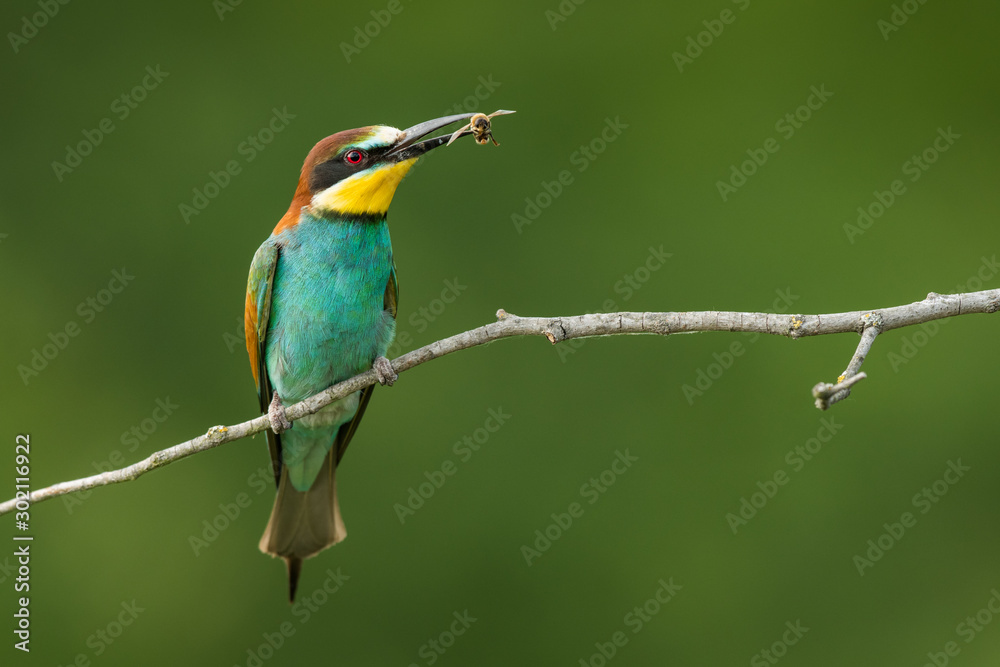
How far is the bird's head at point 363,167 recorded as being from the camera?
2.34 meters

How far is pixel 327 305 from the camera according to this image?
244cm

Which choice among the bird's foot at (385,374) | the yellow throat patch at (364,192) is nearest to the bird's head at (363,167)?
the yellow throat patch at (364,192)

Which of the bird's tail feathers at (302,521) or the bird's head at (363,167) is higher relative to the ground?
→ the bird's head at (363,167)

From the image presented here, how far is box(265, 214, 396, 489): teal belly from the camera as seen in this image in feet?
7.99

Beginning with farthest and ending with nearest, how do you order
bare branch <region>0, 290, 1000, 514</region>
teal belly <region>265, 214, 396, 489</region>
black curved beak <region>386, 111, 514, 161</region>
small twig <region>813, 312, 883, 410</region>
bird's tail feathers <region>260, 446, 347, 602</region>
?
bird's tail feathers <region>260, 446, 347, 602</region>, teal belly <region>265, 214, 396, 489</region>, black curved beak <region>386, 111, 514, 161</region>, bare branch <region>0, 290, 1000, 514</region>, small twig <region>813, 312, 883, 410</region>

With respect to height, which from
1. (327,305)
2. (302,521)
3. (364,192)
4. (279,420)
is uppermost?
(364,192)

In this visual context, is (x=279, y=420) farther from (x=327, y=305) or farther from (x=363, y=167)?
(x=363, y=167)

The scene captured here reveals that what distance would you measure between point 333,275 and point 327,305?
0.09 metres

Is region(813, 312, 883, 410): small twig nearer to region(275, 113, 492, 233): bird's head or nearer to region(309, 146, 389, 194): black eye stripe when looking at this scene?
region(275, 113, 492, 233): bird's head

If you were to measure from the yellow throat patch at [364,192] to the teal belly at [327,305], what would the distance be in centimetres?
4

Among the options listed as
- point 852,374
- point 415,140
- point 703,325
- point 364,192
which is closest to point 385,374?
point 364,192

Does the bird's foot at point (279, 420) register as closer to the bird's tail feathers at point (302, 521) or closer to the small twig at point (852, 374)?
the bird's tail feathers at point (302, 521)

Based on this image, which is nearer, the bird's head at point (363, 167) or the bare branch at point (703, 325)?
the bare branch at point (703, 325)

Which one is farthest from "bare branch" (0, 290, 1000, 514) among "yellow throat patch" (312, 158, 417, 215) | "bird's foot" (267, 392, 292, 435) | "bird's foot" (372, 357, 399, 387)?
"yellow throat patch" (312, 158, 417, 215)
